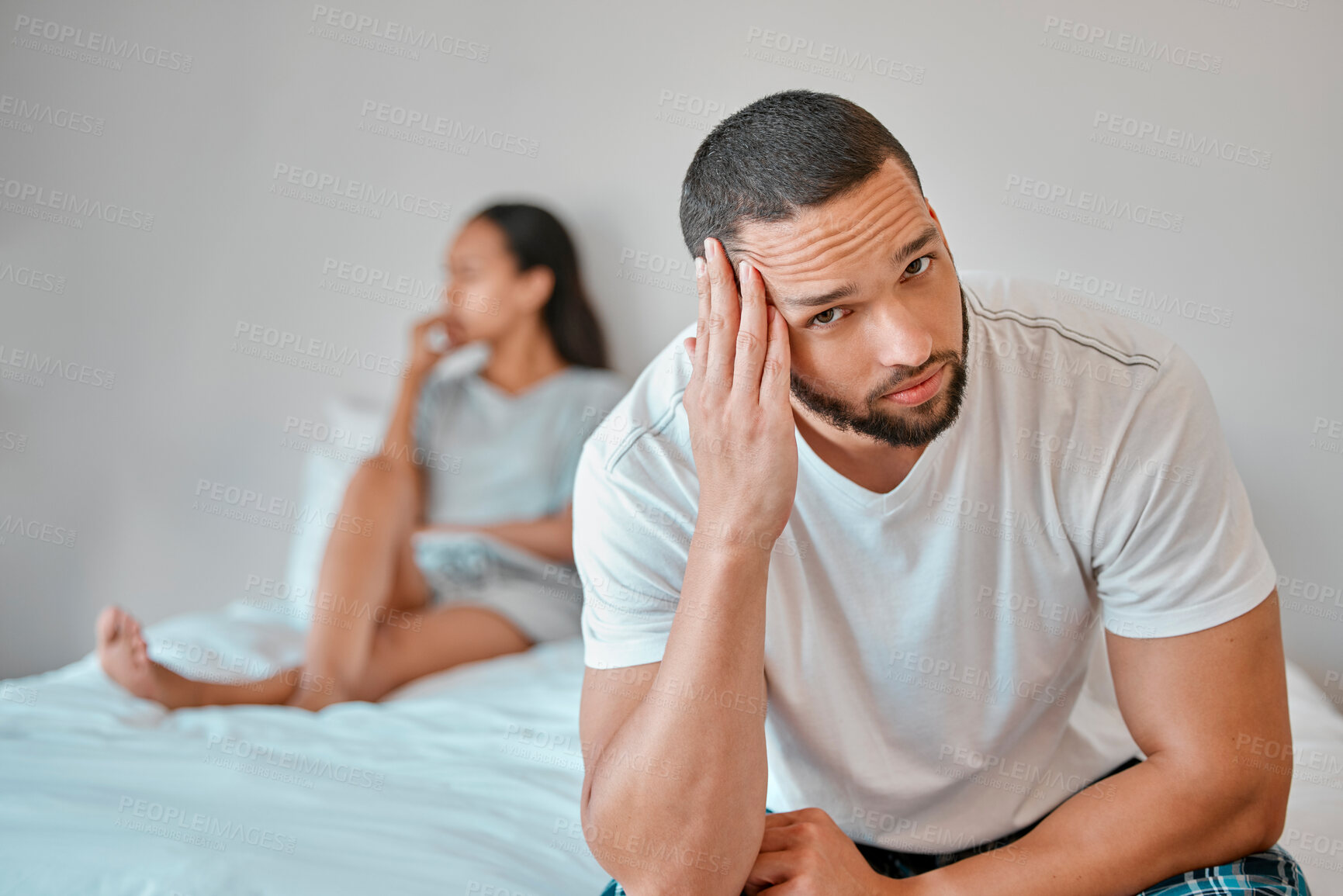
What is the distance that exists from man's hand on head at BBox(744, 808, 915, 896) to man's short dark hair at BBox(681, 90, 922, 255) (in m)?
0.60

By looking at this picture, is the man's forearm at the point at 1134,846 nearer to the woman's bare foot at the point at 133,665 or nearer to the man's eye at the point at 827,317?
the man's eye at the point at 827,317

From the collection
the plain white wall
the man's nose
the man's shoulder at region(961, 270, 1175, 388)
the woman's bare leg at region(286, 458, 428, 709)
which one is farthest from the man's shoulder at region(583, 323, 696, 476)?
the plain white wall

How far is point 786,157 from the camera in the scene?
0.90m

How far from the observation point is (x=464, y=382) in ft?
7.70

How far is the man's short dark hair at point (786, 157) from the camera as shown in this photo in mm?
885

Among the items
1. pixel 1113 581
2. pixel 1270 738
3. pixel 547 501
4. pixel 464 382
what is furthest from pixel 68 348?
pixel 1270 738

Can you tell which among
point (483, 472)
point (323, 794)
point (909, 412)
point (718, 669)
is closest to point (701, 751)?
point (718, 669)

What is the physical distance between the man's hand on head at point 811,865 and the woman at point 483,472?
115 cm

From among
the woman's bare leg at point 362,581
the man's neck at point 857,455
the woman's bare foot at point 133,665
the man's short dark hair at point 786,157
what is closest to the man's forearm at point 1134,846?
the man's neck at point 857,455

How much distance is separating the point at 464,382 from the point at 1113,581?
172 centimetres

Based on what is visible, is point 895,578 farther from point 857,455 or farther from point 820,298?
A: point 820,298

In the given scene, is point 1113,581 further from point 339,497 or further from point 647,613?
point 339,497

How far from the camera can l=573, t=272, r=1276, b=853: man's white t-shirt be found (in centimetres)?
95

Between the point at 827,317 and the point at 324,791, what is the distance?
998 mm
